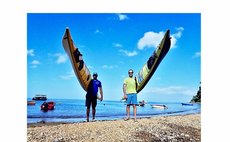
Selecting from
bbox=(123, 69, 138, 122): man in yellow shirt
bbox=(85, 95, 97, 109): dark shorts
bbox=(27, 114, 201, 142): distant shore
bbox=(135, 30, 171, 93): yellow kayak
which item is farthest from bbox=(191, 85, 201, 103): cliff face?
bbox=(85, 95, 97, 109): dark shorts

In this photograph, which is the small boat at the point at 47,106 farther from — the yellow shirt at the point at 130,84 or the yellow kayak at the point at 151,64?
the yellow kayak at the point at 151,64

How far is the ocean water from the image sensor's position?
959 centimetres

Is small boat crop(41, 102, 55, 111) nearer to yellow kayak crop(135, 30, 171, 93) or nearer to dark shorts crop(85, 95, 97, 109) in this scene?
dark shorts crop(85, 95, 97, 109)

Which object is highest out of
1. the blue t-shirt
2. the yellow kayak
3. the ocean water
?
the yellow kayak

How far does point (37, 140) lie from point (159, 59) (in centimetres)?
266

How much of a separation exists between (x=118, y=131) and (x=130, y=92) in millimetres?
832

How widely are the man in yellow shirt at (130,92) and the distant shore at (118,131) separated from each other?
0.74 feet

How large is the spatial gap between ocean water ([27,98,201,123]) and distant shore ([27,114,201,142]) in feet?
0.50

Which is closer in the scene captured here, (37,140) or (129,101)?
(37,140)

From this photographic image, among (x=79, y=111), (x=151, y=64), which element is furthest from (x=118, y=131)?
(x=151, y=64)
